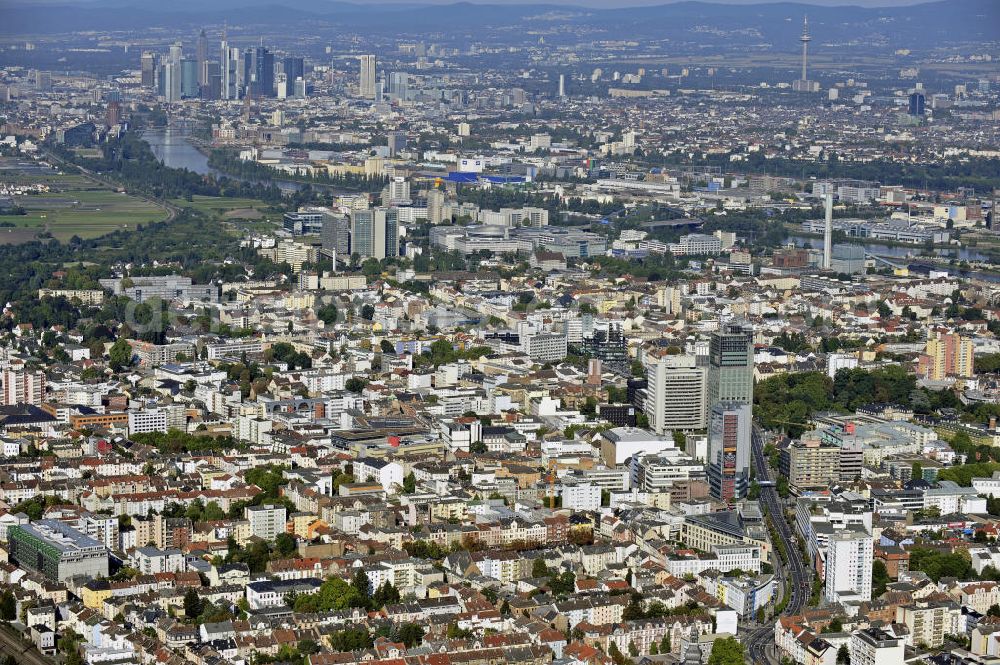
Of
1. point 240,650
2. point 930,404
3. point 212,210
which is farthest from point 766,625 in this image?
point 212,210

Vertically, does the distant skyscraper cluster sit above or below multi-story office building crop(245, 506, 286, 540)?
below

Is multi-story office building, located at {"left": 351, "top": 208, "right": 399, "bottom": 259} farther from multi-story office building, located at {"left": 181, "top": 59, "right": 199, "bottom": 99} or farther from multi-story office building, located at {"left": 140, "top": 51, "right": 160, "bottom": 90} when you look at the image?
multi-story office building, located at {"left": 140, "top": 51, "right": 160, "bottom": 90}

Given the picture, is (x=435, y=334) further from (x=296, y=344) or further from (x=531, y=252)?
(x=531, y=252)

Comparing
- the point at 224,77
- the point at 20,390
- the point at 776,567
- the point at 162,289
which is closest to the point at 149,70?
the point at 224,77

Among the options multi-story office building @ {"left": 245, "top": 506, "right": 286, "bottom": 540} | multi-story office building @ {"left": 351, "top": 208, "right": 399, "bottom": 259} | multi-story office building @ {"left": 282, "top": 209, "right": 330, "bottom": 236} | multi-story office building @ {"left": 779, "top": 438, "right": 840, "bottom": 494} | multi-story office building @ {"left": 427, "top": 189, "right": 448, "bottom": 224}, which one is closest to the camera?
multi-story office building @ {"left": 245, "top": 506, "right": 286, "bottom": 540}

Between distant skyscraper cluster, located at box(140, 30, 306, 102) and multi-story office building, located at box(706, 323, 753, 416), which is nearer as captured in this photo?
multi-story office building, located at box(706, 323, 753, 416)

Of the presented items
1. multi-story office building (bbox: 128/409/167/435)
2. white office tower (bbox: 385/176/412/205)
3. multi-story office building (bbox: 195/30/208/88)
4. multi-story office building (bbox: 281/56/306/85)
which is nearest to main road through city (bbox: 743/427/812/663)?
multi-story office building (bbox: 128/409/167/435)

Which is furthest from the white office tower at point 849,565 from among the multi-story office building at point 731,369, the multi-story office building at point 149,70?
the multi-story office building at point 149,70
